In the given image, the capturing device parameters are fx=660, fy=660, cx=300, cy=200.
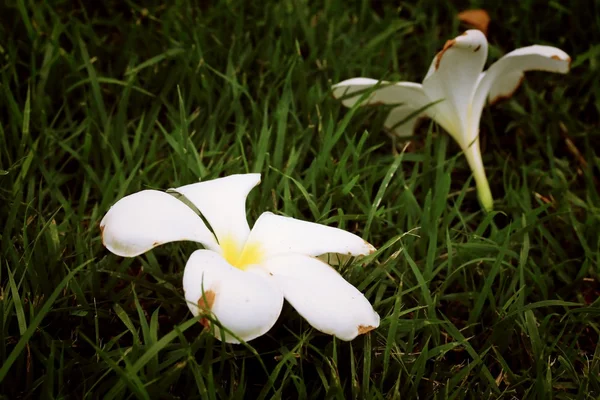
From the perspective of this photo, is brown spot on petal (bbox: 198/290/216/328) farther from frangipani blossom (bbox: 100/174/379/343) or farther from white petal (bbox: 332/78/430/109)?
white petal (bbox: 332/78/430/109)

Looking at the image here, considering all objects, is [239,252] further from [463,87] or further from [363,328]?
[463,87]

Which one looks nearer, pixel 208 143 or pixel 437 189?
pixel 437 189

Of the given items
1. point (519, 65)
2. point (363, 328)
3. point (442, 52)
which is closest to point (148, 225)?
point (363, 328)

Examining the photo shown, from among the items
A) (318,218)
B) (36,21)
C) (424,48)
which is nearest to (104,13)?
(36,21)

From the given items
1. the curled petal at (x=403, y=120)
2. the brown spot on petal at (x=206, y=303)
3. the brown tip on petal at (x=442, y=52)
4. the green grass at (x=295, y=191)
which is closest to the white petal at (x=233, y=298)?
the brown spot on petal at (x=206, y=303)

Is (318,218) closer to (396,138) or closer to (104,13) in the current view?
(396,138)

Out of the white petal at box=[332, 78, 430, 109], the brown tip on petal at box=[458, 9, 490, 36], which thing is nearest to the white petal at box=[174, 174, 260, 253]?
the white petal at box=[332, 78, 430, 109]

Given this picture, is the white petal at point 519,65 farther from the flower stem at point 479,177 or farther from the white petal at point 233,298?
the white petal at point 233,298

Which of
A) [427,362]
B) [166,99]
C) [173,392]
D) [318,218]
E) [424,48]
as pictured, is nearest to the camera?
[173,392]
